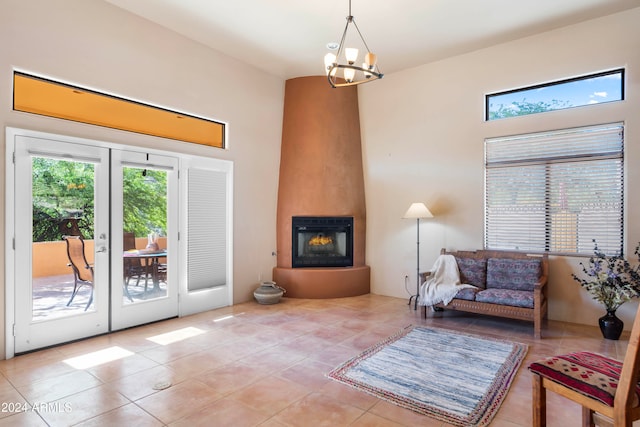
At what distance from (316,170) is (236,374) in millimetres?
3729

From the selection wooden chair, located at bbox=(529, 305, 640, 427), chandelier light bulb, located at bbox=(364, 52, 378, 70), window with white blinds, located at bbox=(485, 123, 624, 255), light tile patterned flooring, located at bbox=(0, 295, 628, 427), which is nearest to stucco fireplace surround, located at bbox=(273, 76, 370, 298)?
light tile patterned flooring, located at bbox=(0, 295, 628, 427)

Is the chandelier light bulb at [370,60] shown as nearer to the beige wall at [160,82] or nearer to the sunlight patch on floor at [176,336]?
the beige wall at [160,82]

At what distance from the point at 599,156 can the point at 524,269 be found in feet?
5.43

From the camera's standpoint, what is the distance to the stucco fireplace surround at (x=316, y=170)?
607 cm

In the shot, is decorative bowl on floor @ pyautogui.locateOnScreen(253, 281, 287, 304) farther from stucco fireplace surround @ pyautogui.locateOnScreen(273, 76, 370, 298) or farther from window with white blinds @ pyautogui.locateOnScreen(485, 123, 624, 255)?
window with white blinds @ pyautogui.locateOnScreen(485, 123, 624, 255)

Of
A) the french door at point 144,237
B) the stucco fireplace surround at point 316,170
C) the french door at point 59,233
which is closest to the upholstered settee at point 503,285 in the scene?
the stucco fireplace surround at point 316,170

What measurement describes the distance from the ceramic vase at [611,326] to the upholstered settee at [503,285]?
0.57 metres

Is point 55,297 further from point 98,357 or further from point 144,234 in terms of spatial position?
point 144,234

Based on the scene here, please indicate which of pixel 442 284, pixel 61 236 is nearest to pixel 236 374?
pixel 61 236

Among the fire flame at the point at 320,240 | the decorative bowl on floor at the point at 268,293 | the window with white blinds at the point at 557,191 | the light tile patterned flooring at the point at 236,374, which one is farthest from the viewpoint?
the fire flame at the point at 320,240

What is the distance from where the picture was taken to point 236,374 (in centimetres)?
309

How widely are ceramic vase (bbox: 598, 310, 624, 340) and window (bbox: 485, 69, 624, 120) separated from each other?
258 cm

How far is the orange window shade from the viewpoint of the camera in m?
3.54

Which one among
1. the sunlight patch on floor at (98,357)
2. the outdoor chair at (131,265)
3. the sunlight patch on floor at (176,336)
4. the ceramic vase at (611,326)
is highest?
the outdoor chair at (131,265)
